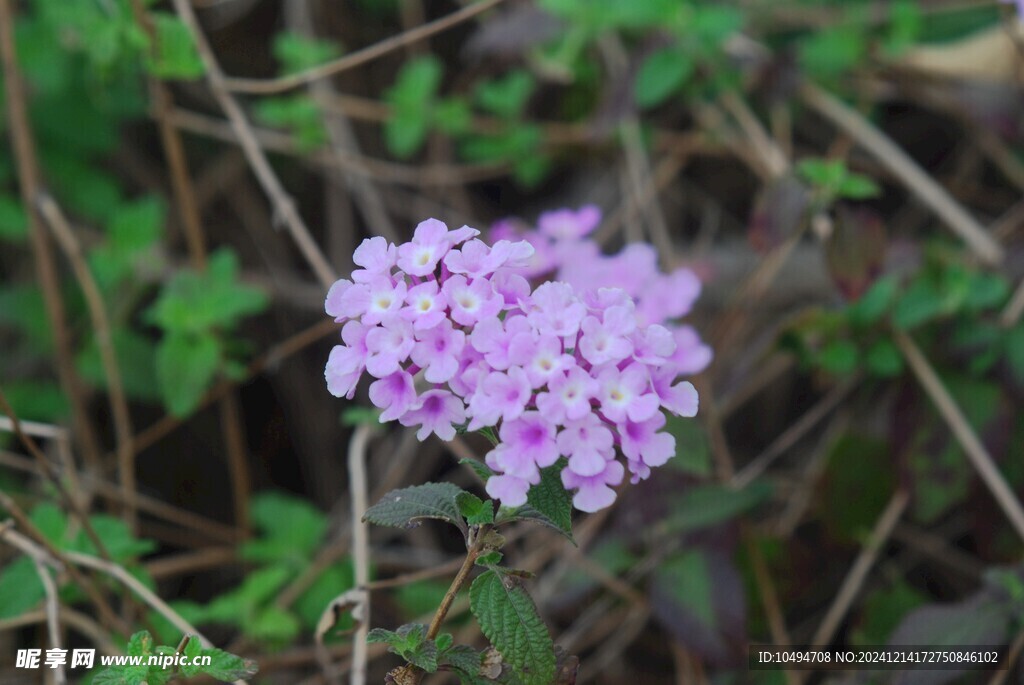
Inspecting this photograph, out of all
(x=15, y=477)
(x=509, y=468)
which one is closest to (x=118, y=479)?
(x=15, y=477)

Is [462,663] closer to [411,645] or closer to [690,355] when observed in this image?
[411,645]

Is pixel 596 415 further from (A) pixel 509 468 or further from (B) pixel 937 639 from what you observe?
(B) pixel 937 639

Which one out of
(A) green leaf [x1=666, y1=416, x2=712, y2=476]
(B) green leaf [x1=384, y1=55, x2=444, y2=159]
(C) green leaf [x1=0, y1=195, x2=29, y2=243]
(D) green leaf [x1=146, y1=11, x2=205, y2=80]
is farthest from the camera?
(B) green leaf [x1=384, y1=55, x2=444, y2=159]

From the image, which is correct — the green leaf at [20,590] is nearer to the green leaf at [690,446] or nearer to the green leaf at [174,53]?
the green leaf at [174,53]

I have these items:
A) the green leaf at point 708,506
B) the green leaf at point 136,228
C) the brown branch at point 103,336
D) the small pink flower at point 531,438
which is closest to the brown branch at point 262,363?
the brown branch at point 103,336

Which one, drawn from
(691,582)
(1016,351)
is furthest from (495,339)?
(1016,351)

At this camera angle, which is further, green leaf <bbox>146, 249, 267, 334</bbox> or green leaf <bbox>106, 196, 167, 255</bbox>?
green leaf <bbox>106, 196, 167, 255</bbox>

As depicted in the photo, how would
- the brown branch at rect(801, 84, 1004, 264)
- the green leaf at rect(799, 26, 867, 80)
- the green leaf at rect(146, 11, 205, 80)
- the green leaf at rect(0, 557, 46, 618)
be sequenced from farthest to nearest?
1. the green leaf at rect(799, 26, 867, 80)
2. the brown branch at rect(801, 84, 1004, 264)
3. the green leaf at rect(146, 11, 205, 80)
4. the green leaf at rect(0, 557, 46, 618)

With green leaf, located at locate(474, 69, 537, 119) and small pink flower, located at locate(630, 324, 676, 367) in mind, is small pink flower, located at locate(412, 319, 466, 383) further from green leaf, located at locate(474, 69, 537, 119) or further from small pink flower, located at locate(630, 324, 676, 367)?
green leaf, located at locate(474, 69, 537, 119)

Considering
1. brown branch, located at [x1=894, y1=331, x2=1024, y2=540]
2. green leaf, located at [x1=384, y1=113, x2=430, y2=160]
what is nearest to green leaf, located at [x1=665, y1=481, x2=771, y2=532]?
brown branch, located at [x1=894, y1=331, x2=1024, y2=540]
